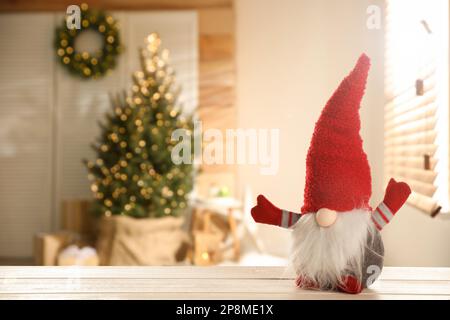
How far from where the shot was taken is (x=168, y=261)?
2.25 m

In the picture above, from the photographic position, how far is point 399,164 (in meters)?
0.66

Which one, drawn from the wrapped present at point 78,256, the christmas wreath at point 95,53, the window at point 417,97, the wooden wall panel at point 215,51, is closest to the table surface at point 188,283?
the window at point 417,97

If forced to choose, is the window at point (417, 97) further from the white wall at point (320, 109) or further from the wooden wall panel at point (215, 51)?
the wooden wall panel at point (215, 51)

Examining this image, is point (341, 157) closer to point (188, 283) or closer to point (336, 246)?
point (336, 246)

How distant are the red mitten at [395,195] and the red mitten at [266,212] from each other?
11cm

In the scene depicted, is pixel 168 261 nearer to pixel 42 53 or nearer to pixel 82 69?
pixel 82 69

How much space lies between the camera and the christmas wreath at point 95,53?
265 centimetres

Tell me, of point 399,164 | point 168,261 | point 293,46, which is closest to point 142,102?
point 168,261

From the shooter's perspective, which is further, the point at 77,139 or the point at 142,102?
the point at 77,139
